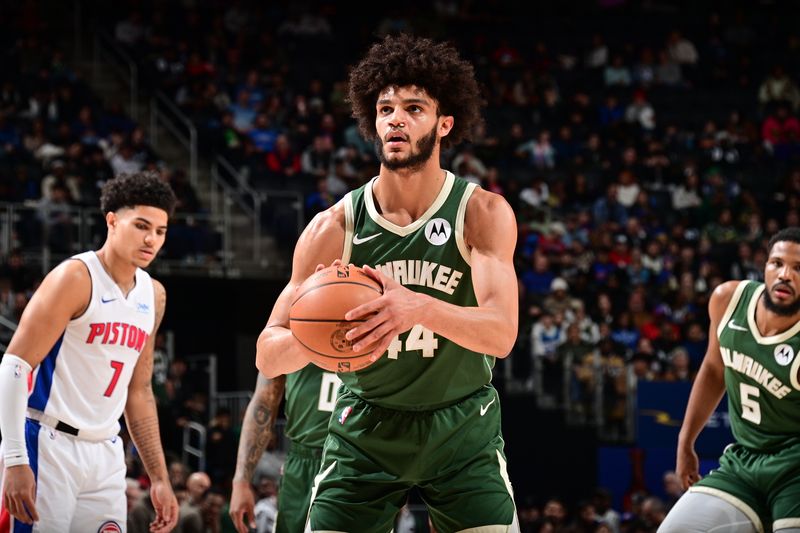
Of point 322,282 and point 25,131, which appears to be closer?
point 322,282

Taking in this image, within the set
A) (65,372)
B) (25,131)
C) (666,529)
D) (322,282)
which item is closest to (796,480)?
(666,529)

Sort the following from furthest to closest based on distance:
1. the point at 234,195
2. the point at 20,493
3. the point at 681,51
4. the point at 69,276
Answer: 1. the point at 681,51
2. the point at 234,195
3. the point at 69,276
4. the point at 20,493

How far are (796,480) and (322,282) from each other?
2.72 m

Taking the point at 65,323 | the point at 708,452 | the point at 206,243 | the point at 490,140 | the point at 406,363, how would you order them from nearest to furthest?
the point at 406,363, the point at 65,323, the point at 708,452, the point at 206,243, the point at 490,140

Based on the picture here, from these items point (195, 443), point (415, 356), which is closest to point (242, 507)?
point (415, 356)

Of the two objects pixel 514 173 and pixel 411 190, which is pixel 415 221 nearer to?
pixel 411 190

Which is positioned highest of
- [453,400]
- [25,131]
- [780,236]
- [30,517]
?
[25,131]

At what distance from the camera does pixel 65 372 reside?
511 cm

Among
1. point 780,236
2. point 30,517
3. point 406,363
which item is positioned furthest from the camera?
point 780,236

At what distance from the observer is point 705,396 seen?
595 cm

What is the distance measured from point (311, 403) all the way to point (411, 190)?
1.73 m

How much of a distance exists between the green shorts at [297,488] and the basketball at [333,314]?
6.49ft

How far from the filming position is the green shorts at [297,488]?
5531 millimetres

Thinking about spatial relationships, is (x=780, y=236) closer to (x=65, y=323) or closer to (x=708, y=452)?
(x=65, y=323)
